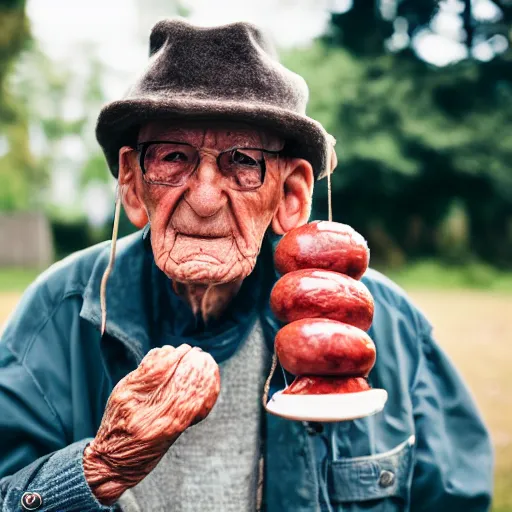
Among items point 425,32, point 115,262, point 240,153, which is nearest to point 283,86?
point 240,153

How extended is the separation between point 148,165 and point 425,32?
19030 mm

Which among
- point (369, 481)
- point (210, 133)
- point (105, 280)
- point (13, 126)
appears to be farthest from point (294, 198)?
point (13, 126)

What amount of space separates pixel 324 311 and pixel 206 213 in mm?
482

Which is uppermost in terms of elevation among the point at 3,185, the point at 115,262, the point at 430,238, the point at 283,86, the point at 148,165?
the point at 283,86

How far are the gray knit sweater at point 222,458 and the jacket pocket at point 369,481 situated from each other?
30 centimetres

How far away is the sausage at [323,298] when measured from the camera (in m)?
1.82

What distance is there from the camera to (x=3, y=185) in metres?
25.7

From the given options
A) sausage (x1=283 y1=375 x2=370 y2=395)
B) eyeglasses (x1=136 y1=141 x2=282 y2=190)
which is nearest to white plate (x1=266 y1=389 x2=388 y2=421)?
sausage (x1=283 y1=375 x2=370 y2=395)

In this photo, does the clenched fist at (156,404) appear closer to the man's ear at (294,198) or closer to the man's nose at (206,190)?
the man's nose at (206,190)

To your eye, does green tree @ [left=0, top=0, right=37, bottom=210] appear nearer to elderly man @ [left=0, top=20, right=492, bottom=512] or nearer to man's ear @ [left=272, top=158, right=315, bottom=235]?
elderly man @ [left=0, top=20, right=492, bottom=512]

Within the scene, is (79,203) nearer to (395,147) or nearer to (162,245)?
(395,147)

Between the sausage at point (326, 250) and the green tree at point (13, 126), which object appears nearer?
the sausage at point (326, 250)

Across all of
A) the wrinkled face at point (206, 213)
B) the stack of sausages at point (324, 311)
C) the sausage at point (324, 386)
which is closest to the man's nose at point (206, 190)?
the wrinkled face at point (206, 213)

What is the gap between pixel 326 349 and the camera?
1.75 meters
